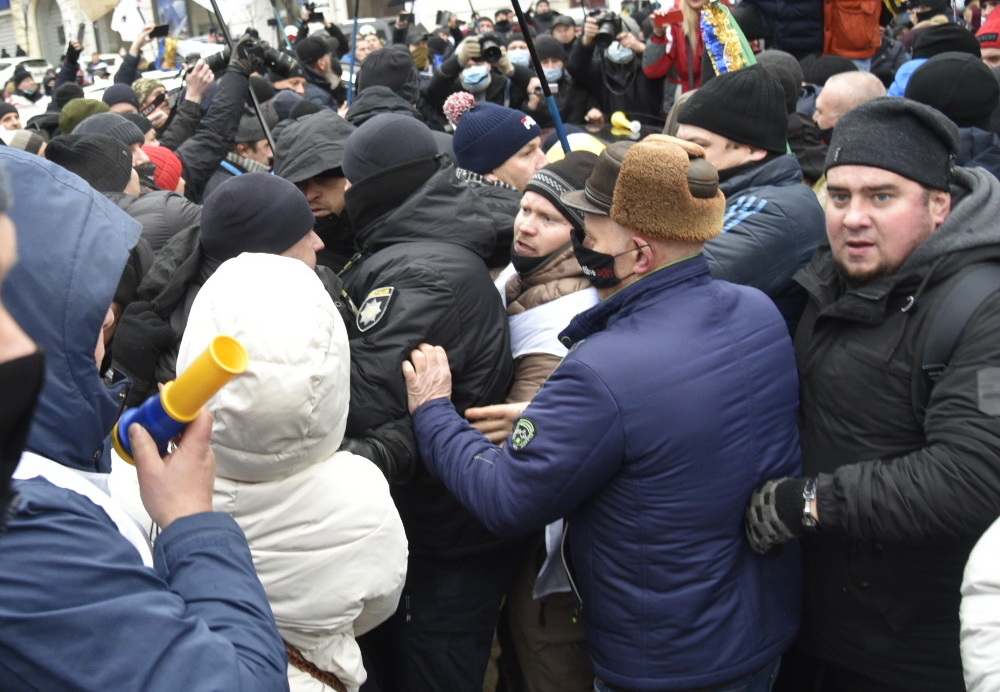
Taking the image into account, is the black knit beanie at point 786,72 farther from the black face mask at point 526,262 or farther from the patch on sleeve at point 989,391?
the patch on sleeve at point 989,391

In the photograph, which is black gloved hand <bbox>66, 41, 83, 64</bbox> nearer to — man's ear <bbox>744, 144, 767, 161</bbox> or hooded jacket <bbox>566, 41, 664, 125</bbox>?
hooded jacket <bbox>566, 41, 664, 125</bbox>

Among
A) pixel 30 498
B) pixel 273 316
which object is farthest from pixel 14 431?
pixel 273 316

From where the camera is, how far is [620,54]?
25.4 feet

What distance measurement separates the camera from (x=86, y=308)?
154cm

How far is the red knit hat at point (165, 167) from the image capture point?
16.4 ft

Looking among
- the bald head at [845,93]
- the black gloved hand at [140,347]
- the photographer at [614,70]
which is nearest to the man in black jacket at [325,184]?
the black gloved hand at [140,347]

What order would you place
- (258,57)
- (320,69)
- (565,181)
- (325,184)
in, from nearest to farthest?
(565,181)
(325,184)
(258,57)
(320,69)

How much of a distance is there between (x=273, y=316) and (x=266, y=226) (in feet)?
2.71

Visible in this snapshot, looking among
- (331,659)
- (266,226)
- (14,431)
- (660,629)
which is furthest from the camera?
(266,226)

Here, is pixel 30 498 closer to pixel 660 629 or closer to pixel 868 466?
pixel 660 629

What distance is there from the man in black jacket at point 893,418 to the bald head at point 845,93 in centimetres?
214

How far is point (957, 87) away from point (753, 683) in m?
2.53

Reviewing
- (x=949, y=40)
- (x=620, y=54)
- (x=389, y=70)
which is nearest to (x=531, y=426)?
(x=389, y=70)

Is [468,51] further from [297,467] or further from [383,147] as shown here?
[297,467]
